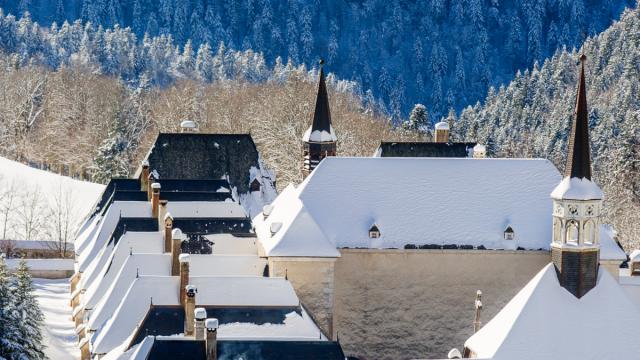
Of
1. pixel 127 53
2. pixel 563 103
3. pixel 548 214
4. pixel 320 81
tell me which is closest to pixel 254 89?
pixel 563 103

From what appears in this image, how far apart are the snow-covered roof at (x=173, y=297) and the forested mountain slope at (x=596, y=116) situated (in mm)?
55357

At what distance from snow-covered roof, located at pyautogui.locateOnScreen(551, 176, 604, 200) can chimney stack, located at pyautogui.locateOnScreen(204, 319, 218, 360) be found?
1357 cm

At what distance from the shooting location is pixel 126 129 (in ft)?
436

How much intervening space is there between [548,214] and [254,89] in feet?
307

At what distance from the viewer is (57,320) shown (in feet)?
243

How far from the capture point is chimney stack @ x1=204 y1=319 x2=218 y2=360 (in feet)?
138

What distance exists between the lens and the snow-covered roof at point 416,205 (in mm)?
56312

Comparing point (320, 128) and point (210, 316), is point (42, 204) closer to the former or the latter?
point (320, 128)

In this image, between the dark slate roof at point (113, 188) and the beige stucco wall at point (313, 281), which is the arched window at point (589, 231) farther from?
the dark slate roof at point (113, 188)

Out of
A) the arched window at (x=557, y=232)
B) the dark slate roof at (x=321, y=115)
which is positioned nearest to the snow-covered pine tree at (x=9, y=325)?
the dark slate roof at (x=321, y=115)

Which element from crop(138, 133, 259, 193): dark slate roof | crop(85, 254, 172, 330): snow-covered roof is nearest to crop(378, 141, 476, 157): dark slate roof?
crop(138, 133, 259, 193): dark slate roof

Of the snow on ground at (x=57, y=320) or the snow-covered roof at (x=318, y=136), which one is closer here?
the snow-covered roof at (x=318, y=136)

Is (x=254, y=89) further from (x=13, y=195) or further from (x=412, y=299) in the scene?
(x=412, y=299)

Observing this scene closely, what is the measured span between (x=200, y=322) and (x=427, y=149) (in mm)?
38110
